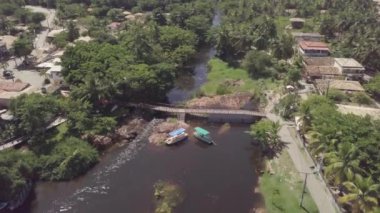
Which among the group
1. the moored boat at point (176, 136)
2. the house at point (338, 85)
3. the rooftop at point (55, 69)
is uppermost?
the house at point (338, 85)

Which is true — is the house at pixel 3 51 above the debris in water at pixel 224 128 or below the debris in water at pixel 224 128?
above

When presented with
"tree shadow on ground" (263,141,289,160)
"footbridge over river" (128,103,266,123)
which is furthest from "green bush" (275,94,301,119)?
"tree shadow on ground" (263,141,289,160)

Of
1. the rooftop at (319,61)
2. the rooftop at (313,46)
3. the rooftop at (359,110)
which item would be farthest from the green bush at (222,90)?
the rooftop at (313,46)

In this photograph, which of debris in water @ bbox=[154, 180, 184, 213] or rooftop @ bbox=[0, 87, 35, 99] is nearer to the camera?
debris in water @ bbox=[154, 180, 184, 213]

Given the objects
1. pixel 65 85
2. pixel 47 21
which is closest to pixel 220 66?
pixel 65 85

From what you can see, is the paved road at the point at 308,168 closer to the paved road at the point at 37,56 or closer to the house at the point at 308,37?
the house at the point at 308,37

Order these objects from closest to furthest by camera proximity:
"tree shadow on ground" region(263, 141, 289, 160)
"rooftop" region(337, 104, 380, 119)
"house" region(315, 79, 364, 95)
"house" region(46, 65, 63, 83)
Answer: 1. "tree shadow on ground" region(263, 141, 289, 160)
2. "rooftop" region(337, 104, 380, 119)
3. "house" region(315, 79, 364, 95)
4. "house" region(46, 65, 63, 83)

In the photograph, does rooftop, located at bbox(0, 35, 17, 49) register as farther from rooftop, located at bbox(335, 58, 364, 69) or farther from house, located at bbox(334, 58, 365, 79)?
house, located at bbox(334, 58, 365, 79)

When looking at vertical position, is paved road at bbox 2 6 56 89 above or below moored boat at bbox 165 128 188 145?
above

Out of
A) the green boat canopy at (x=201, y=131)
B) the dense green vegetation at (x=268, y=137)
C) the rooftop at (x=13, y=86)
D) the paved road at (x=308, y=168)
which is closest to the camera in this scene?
the paved road at (x=308, y=168)
